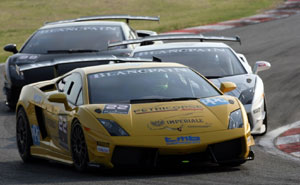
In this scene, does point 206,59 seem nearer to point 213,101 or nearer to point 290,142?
point 290,142

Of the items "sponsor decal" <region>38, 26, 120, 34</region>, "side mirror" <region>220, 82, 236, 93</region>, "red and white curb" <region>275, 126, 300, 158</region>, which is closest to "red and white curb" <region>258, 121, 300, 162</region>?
"red and white curb" <region>275, 126, 300, 158</region>

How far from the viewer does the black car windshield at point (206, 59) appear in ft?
38.2

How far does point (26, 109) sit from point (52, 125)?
0.75m

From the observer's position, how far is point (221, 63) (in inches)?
465

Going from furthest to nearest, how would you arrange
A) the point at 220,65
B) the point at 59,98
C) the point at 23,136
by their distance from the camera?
the point at 220,65 → the point at 23,136 → the point at 59,98

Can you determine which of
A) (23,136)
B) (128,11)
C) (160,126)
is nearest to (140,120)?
(160,126)

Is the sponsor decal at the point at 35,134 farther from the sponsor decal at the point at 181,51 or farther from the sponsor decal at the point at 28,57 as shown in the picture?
the sponsor decal at the point at 28,57

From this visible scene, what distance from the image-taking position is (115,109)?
26.0 feet

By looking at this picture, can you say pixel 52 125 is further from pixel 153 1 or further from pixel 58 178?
pixel 153 1

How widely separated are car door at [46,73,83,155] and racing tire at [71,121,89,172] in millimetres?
164

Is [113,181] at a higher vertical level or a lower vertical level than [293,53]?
higher

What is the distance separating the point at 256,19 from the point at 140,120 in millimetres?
20392

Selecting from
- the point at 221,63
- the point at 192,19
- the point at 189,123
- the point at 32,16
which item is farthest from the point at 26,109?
the point at 32,16

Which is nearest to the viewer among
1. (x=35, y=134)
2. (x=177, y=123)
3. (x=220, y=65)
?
(x=177, y=123)
